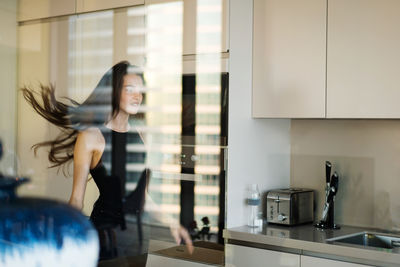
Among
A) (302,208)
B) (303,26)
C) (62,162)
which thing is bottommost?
(302,208)

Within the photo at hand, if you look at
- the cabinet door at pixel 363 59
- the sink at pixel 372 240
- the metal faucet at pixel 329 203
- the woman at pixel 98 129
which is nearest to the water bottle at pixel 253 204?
the metal faucet at pixel 329 203

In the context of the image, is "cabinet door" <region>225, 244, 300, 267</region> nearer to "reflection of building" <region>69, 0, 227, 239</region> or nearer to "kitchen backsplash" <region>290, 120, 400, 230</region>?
"reflection of building" <region>69, 0, 227, 239</region>

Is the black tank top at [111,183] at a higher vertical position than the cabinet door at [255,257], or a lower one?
higher

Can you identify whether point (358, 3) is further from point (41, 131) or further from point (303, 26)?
point (41, 131)

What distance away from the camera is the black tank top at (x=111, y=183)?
283cm

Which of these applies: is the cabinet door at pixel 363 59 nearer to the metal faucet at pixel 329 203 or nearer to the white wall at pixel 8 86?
the metal faucet at pixel 329 203

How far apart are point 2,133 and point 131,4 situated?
857 millimetres

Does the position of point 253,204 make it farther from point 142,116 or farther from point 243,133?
point 142,116

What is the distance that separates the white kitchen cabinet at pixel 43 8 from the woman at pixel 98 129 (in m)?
0.33

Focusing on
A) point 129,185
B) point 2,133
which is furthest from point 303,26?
point 2,133

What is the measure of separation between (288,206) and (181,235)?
1.89 feet

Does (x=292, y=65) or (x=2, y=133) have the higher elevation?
(x=292, y=65)

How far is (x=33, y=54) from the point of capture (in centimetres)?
277

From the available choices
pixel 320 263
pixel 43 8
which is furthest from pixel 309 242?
pixel 43 8
